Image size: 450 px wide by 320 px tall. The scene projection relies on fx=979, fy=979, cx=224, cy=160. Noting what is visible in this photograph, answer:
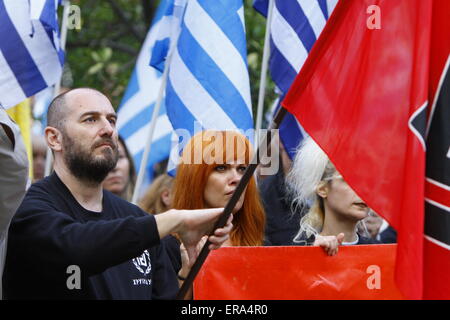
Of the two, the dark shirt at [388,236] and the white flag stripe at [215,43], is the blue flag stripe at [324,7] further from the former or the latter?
the dark shirt at [388,236]

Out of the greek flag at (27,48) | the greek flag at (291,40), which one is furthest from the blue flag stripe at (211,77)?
the greek flag at (27,48)

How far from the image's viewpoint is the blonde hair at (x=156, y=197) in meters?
7.09

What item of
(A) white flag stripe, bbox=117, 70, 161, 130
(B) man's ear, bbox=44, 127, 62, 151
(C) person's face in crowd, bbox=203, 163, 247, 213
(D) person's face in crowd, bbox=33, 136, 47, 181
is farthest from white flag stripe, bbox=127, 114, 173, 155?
(B) man's ear, bbox=44, 127, 62, 151

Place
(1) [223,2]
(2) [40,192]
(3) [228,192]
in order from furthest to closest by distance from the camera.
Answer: (1) [223,2], (3) [228,192], (2) [40,192]

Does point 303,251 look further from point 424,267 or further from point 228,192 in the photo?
point 424,267

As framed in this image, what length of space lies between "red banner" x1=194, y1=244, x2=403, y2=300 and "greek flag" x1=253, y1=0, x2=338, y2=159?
140cm

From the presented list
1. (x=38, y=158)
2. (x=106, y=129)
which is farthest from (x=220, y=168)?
(x=38, y=158)

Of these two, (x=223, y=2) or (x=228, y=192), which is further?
(x=223, y=2)

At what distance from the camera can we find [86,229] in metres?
4.00

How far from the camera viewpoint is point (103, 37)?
12789 millimetres

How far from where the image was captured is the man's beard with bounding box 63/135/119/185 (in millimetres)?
4492

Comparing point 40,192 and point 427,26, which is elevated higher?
point 427,26

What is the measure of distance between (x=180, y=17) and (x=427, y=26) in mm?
3267
